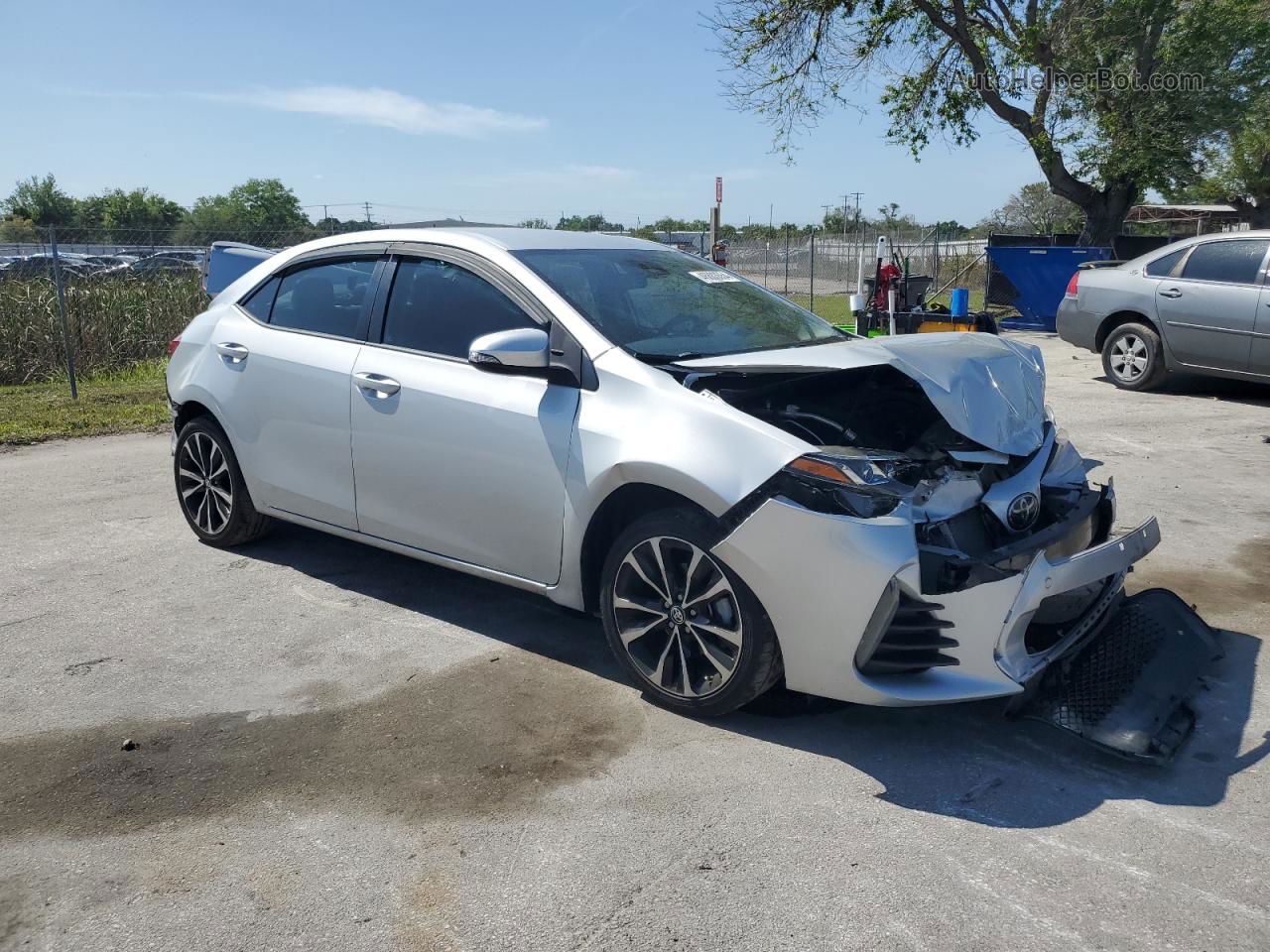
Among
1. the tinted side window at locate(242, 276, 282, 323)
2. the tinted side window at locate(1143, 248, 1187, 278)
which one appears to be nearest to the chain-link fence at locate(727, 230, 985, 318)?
the tinted side window at locate(1143, 248, 1187, 278)

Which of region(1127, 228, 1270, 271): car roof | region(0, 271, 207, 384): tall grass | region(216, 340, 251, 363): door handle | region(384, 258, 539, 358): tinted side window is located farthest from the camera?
region(0, 271, 207, 384): tall grass

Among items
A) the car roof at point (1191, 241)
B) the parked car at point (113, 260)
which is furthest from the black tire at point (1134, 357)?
the parked car at point (113, 260)

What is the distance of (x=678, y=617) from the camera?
3834 mm

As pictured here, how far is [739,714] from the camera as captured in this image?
13.0 feet

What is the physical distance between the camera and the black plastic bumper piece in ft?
11.6

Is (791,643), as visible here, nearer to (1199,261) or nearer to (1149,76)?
(1199,261)

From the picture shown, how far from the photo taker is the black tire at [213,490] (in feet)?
18.6

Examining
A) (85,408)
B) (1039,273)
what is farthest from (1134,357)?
(85,408)

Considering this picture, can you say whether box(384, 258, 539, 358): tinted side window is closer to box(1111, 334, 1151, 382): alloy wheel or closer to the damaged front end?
the damaged front end

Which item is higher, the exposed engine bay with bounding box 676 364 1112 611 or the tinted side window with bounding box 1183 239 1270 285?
the tinted side window with bounding box 1183 239 1270 285

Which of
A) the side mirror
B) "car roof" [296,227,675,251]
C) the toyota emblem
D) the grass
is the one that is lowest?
the grass

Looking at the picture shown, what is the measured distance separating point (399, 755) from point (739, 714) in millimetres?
1209

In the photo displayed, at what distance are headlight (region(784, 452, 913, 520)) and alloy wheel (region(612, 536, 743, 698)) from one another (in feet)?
1.39

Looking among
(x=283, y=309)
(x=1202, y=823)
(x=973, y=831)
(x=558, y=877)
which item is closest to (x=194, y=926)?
(x=558, y=877)
